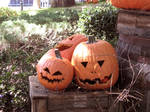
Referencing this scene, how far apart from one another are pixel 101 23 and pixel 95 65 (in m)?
3.57

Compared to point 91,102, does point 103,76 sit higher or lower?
higher

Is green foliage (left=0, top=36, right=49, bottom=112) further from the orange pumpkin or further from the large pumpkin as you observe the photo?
the large pumpkin

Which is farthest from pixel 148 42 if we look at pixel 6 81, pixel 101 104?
pixel 6 81

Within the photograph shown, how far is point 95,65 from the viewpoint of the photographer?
2.62 meters

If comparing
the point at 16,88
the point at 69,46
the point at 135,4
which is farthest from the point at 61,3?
the point at 135,4

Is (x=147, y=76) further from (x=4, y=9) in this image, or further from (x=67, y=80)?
(x=4, y=9)

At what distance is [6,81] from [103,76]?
5.51 ft

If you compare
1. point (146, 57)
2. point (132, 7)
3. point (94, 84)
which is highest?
point (132, 7)

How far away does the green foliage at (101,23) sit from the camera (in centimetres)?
599

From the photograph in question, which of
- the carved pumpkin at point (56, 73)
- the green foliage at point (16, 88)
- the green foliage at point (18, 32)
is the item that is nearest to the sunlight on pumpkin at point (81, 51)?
the carved pumpkin at point (56, 73)

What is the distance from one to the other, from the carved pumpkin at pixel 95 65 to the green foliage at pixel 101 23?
3356 mm

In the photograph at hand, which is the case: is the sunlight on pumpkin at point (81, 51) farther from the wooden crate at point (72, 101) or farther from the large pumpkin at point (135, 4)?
the large pumpkin at point (135, 4)

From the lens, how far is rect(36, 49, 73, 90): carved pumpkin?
→ 8.64 feet

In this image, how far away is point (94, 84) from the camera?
2666mm
